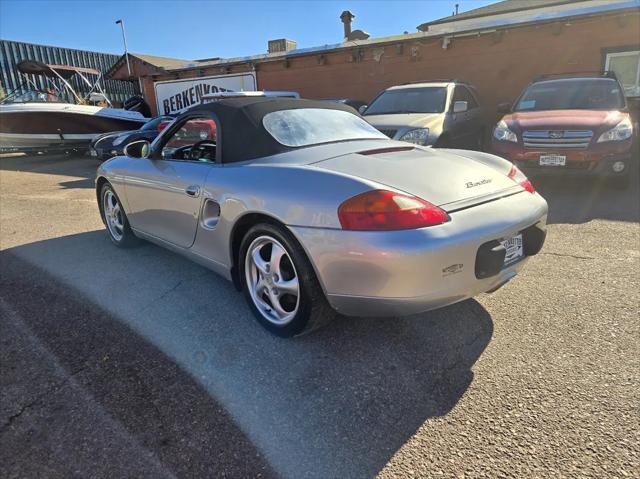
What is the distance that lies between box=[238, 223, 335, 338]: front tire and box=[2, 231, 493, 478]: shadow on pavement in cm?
14

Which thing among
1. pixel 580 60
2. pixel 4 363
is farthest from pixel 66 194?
pixel 580 60

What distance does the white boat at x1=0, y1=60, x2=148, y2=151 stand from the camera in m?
13.3

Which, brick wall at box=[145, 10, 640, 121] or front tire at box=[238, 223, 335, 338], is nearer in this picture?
front tire at box=[238, 223, 335, 338]

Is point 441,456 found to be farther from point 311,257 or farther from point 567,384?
point 311,257

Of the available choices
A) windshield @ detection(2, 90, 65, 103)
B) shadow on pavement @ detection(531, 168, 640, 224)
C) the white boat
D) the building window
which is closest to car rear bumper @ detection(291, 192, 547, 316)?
shadow on pavement @ detection(531, 168, 640, 224)

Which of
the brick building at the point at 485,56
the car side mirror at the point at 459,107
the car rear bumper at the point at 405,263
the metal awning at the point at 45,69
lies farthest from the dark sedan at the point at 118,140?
the car rear bumper at the point at 405,263

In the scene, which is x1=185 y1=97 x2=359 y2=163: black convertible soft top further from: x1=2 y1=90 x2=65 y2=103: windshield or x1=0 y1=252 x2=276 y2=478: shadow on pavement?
x1=2 y1=90 x2=65 y2=103: windshield

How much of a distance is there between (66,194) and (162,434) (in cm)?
745

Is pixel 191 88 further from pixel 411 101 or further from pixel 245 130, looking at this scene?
pixel 245 130

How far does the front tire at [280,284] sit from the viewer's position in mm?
2434

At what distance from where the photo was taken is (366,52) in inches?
527

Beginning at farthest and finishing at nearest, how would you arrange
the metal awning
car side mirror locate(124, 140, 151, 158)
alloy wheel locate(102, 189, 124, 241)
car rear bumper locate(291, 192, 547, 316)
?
the metal awning < alloy wheel locate(102, 189, 124, 241) < car side mirror locate(124, 140, 151, 158) < car rear bumper locate(291, 192, 547, 316)

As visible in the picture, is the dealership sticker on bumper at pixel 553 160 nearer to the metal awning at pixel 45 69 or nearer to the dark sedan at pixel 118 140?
the dark sedan at pixel 118 140

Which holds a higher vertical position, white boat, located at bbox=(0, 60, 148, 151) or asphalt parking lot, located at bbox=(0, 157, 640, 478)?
white boat, located at bbox=(0, 60, 148, 151)
